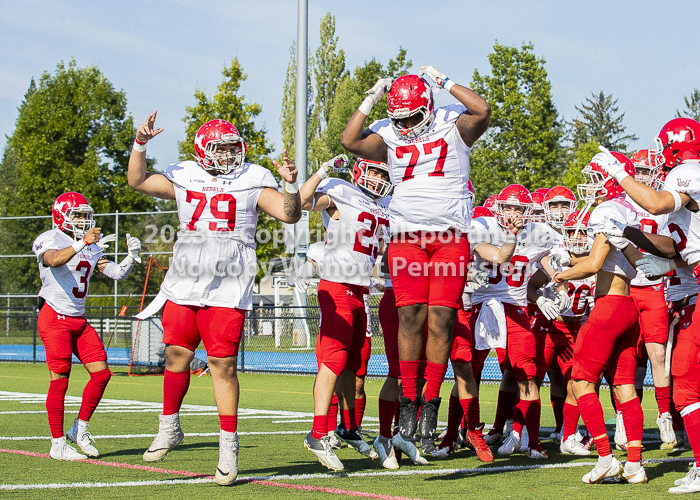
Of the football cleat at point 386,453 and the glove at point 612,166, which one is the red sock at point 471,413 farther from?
the glove at point 612,166

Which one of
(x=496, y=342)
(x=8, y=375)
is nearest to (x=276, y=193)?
(x=496, y=342)

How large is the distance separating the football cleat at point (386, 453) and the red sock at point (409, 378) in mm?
569

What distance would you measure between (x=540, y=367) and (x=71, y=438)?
4097 millimetres

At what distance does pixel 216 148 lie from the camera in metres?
5.63

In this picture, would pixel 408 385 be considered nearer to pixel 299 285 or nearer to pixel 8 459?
pixel 8 459

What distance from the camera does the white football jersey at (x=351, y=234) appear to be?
248 inches

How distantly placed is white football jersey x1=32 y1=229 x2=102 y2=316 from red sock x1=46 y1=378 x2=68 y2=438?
1.99 feet

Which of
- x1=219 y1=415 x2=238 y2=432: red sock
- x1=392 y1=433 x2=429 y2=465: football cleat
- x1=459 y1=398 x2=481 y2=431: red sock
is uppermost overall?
x1=219 y1=415 x2=238 y2=432: red sock

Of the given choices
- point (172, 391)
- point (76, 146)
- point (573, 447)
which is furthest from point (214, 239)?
point (76, 146)

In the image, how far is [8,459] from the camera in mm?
6422

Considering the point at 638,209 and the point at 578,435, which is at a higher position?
the point at 638,209

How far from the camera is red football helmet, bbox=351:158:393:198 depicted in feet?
21.6

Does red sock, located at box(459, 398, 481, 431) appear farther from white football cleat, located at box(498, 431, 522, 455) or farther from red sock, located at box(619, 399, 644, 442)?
red sock, located at box(619, 399, 644, 442)

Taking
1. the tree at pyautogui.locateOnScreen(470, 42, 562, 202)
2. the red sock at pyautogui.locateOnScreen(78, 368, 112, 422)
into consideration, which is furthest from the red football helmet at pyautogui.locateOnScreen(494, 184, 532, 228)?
the tree at pyautogui.locateOnScreen(470, 42, 562, 202)
